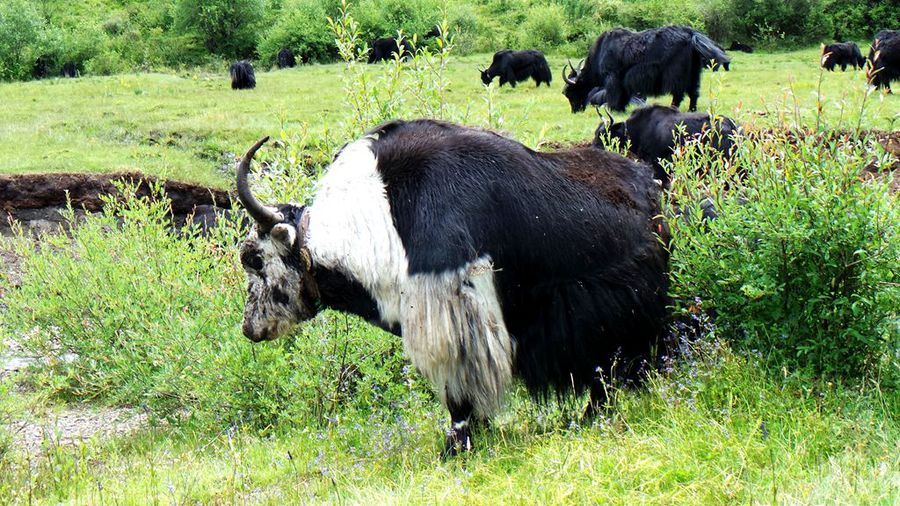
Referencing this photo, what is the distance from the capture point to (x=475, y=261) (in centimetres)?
390

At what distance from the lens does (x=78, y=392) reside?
6.79 metres

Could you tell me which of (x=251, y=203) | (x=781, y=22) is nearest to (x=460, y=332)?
(x=251, y=203)

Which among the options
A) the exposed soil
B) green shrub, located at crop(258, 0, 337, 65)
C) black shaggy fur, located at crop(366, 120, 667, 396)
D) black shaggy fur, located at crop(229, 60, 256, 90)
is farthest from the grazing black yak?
black shaggy fur, located at crop(366, 120, 667, 396)

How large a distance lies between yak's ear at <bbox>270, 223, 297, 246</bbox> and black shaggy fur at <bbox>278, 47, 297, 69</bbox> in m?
29.2

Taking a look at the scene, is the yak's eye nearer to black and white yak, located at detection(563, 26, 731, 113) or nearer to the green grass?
the green grass

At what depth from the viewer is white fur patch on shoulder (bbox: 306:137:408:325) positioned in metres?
4.06

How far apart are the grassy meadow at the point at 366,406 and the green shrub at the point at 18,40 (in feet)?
89.6

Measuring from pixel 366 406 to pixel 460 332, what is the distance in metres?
1.85

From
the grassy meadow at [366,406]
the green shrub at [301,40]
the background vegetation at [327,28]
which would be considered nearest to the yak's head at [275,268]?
the grassy meadow at [366,406]

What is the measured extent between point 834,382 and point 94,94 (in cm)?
2106

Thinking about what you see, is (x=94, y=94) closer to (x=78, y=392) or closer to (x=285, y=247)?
(x=78, y=392)

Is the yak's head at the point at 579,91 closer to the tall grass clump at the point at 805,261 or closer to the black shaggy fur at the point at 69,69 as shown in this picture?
the tall grass clump at the point at 805,261

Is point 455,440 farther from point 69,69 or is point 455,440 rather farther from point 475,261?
point 69,69

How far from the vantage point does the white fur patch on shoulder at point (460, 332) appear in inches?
152
